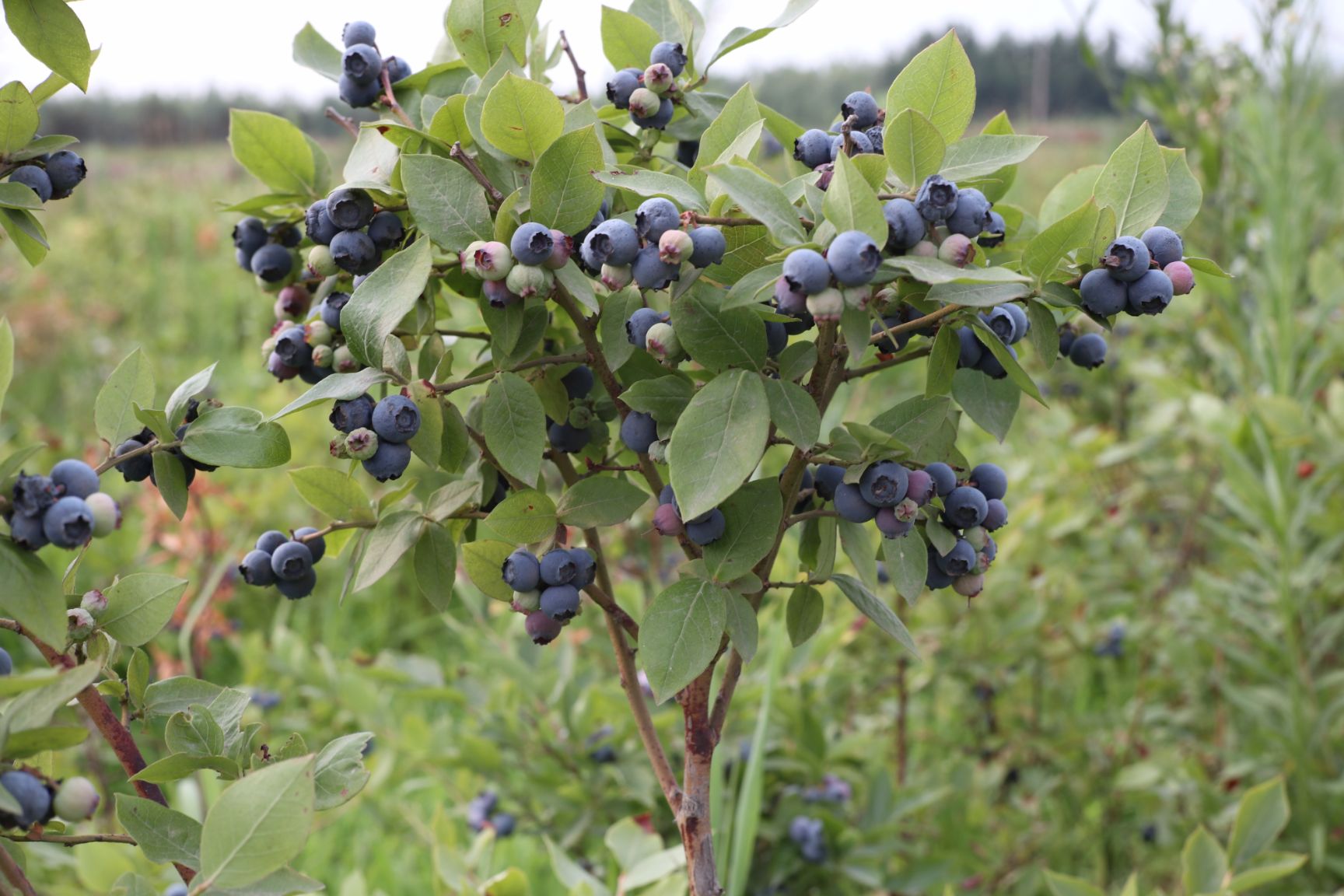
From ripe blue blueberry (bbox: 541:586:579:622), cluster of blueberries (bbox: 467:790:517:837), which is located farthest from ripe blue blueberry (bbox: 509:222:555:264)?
cluster of blueberries (bbox: 467:790:517:837)

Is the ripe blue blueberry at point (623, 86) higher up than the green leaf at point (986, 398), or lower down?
higher up

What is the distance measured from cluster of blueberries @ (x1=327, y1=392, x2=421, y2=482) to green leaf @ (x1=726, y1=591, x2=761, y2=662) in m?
0.25

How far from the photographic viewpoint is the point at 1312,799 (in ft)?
5.72

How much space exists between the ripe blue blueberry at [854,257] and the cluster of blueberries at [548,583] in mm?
296

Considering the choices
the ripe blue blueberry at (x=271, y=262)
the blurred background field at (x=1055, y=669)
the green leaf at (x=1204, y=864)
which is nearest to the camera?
the ripe blue blueberry at (x=271, y=262)

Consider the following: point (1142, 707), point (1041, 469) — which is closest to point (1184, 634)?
point (1142, 707)

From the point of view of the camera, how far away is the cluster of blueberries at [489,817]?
1499 mm

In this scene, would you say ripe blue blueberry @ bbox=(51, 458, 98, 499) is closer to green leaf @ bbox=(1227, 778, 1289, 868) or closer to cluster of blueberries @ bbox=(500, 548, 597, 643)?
cluster of blueberries @ bbox=(500, 548, 597, 643)

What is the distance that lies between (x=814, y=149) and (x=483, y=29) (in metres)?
0.26

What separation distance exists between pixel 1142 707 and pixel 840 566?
0.76m

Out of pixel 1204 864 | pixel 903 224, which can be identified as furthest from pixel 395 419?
pixel 1204 864

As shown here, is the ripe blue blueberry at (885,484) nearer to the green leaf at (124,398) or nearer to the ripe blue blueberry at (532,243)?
the ripe blue blueberry at (532,243)

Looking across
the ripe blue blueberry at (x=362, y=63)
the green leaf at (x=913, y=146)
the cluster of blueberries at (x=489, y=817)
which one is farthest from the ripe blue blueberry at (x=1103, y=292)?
the cluster of blueberries at (x=489, y=817)

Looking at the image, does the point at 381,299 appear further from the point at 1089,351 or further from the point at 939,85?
the point at 1089,351
